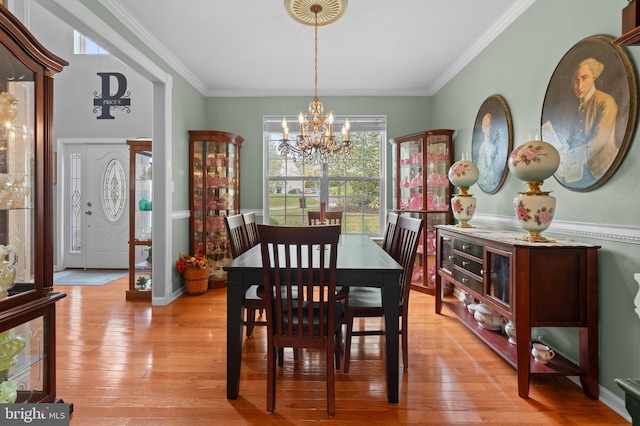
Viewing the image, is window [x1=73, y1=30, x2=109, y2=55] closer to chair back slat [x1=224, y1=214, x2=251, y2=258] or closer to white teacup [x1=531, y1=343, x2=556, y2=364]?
chair back slat [x1=224, y1=214, x2=251, y2=258]

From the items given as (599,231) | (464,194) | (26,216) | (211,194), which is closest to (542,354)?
(599,231)

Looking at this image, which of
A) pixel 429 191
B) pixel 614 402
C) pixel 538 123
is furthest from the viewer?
pixel 429 191

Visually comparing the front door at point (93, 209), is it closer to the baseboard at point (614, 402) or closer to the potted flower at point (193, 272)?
the potted flower at point (193, 272)

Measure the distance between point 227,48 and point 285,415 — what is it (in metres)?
3.38

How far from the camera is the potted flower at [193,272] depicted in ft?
12.9

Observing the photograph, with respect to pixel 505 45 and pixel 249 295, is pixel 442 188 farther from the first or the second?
pixel 249 295

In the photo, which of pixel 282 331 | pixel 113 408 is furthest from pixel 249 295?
pixel 113 408

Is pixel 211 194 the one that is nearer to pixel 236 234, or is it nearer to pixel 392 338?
pixel 236 234

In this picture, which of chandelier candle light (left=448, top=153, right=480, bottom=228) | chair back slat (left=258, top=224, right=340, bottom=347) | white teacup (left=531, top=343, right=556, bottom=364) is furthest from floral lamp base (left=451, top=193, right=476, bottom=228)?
chair back slat (left=258, top=224, right=340, bottom=347)

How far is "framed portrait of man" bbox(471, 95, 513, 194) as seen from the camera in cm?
294

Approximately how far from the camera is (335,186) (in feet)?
16.6

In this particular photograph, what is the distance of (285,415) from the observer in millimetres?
1790

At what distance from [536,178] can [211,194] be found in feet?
11.6

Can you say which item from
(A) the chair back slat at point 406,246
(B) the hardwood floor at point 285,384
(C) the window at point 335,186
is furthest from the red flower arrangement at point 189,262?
(A) the chair back slat at point 406,246
